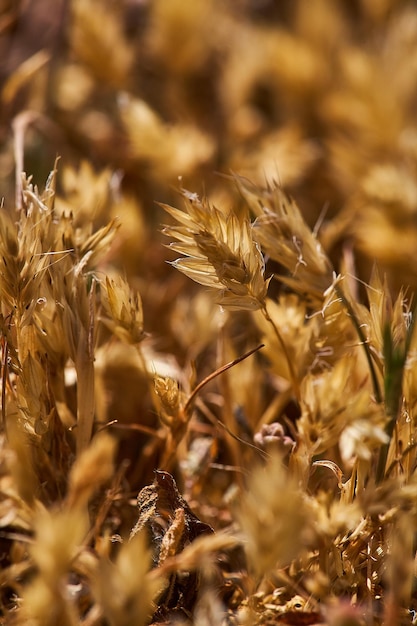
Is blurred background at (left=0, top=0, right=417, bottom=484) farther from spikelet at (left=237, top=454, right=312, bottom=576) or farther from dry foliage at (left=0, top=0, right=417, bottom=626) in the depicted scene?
spikelet at (left=237, top=454, right=312, bottom=576)

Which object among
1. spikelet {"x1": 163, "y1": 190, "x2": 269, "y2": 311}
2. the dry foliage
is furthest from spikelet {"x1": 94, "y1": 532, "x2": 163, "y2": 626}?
spikelet {"x1": 163, "y1": 190, "x2": 269, "y2": 311}

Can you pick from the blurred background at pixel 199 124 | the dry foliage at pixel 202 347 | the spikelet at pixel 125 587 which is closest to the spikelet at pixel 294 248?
the dry foliage at pixel 202 347

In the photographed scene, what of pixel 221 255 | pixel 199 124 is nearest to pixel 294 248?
pixel 221 255

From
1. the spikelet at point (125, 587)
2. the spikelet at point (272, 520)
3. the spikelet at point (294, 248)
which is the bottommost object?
the spikelet at point (125, 587)

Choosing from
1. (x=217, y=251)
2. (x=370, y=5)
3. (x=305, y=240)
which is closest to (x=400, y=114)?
(x=370, y=5)

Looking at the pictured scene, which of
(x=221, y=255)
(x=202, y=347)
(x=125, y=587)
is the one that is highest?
(x=221, y=255)

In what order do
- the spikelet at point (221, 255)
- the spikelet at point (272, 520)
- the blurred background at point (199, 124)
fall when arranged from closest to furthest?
1. the spikelet at point (272, 520)
2. the spikelet at point (221, 255)
3. the blurred background at point (199, 124)

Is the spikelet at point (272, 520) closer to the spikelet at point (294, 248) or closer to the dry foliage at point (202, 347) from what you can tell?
the dry foliage at point (202, 347)

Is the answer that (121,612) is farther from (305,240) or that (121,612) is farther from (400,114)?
(400,114)

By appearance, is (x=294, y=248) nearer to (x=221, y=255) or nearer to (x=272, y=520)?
(x=221, y=255)
